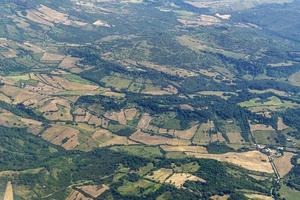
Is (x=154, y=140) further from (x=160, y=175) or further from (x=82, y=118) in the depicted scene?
(x=160, y=175)

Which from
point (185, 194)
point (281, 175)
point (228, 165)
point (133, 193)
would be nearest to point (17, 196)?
point (133, 193)

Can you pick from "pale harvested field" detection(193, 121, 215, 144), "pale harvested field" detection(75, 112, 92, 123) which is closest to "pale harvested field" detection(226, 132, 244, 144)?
"pale harvested field" detection(193, 121, 215, 144)

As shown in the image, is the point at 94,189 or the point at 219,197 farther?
the point at 219,197

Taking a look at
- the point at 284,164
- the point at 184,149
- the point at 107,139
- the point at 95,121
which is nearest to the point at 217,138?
the point at 184,149

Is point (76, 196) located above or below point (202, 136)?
above

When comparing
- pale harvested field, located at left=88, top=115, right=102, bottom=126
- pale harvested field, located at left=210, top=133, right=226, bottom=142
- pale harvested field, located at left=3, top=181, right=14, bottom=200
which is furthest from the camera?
pale harvested field, located at left=88, top=115, right=102, bottom=126

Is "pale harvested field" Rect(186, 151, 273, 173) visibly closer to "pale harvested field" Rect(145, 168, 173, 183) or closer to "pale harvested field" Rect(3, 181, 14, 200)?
"pale harvested field" Rect(145, 168, 173, 183)

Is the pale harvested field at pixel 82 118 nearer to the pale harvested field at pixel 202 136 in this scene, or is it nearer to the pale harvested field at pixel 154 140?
the pale harvested field at pixel 154 140
